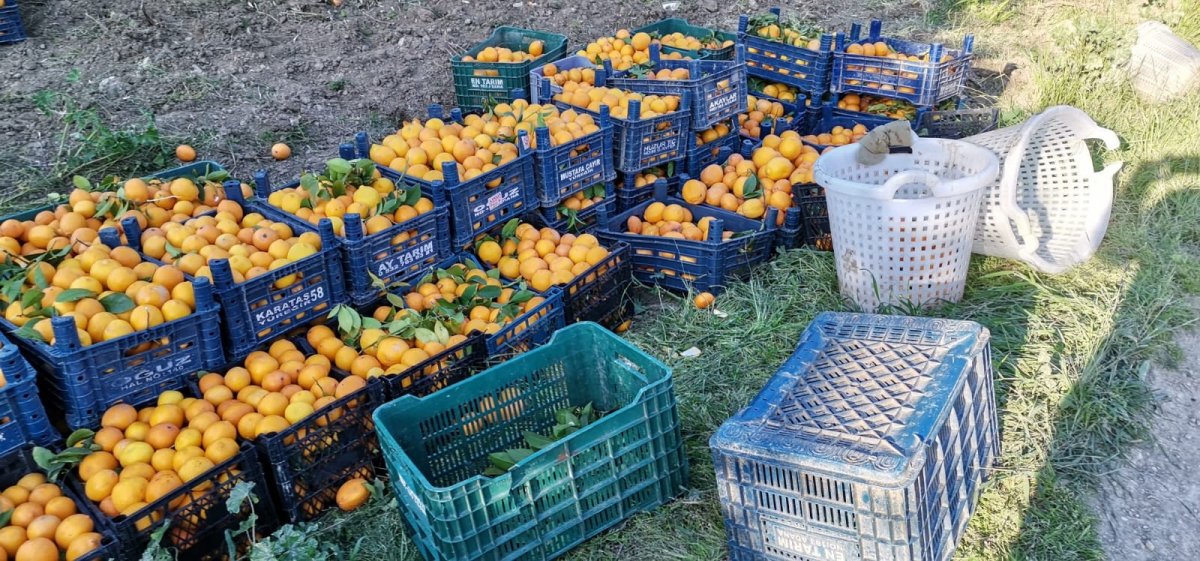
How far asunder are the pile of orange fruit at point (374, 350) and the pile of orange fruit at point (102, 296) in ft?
1.89

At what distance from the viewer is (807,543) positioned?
110 inches

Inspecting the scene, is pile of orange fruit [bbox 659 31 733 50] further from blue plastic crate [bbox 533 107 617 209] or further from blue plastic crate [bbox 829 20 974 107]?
blue plastic crate [bbox 533 107 617 209]

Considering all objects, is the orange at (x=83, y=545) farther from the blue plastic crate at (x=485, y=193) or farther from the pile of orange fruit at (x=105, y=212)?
the blue plastic crate at (x=485, y=193)

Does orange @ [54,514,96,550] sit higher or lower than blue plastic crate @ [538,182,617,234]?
lower

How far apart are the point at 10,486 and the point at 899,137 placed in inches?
161

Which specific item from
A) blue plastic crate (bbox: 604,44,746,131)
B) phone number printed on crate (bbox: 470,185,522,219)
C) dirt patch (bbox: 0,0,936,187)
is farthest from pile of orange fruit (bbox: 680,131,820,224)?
dirt patch (bbox: 0,0,936,187)

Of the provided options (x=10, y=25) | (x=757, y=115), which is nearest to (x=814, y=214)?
(x=757, y=115)

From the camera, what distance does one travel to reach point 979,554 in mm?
3131

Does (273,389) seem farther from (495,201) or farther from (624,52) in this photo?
(624,52)

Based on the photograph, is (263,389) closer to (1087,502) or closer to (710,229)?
(710,229)

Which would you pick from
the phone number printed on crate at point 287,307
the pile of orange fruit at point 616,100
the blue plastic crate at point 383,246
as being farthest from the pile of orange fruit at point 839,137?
the phone number printed on crate at point 287,307

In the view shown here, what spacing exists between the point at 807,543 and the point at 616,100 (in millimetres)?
3276

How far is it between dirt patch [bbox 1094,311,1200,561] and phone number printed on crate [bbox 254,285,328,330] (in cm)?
331

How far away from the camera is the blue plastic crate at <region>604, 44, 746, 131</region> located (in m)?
5.45
